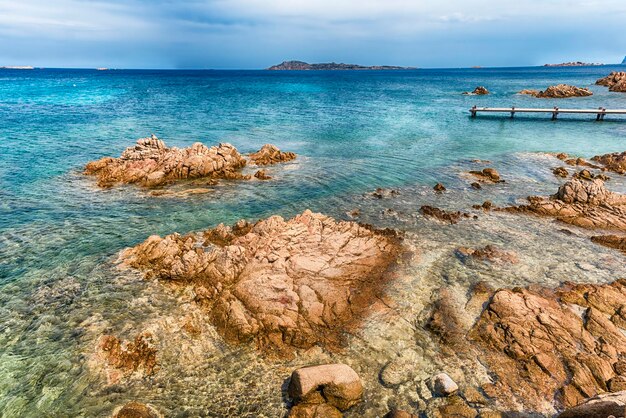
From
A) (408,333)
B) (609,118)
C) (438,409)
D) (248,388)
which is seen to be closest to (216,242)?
(248,388)

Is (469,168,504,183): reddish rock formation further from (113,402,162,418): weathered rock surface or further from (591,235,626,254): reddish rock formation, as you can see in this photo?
(113,402,162,418): weathered rock surface

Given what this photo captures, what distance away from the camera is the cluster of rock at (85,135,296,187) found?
32.8 m

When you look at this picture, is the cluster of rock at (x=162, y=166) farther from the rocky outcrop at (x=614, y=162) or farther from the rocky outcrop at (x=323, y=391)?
the rocky outcrop at (x=614, y=162)

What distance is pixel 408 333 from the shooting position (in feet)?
48.7

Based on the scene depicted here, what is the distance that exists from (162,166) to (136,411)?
26.5 metres

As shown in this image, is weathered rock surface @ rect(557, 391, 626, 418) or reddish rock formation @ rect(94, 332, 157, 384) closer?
weathered rock surface @ rect(557, 391, 626, 418)

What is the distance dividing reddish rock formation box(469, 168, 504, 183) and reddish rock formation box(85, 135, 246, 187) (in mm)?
22909

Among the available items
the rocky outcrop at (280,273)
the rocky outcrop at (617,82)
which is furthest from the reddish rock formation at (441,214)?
the rocky outcrop at (617,82)

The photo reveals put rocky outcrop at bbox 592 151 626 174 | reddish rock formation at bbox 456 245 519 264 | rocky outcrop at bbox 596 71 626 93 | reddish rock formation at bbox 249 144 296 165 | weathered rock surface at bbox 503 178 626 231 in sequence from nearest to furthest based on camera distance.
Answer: reddish rock formation at bbox 456 245 519 264 < weathered rock surface at bbox 503 178 626 231 < rocky outcrop at bbox 592 151 626 174 < reddish rock formation at bbox 249 144 296 165 < rocky outcrop at bbox 596 71 626 93

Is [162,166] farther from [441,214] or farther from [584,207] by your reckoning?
[584,207]

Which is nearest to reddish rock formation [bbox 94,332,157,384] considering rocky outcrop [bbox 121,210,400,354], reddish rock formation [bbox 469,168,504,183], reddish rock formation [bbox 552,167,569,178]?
rocky outcrop [bbox 121,210,400,354]

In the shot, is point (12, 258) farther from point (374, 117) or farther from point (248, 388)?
point (374, 117)

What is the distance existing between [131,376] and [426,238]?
1733 centimetres

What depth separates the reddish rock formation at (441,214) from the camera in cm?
2502
